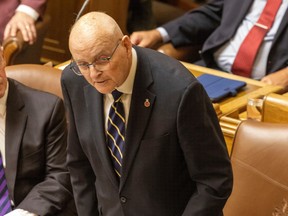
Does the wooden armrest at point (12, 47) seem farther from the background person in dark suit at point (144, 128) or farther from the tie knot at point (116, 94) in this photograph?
the tie knot at point (116, 94)

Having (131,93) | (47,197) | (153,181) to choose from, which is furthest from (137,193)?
(47,197)

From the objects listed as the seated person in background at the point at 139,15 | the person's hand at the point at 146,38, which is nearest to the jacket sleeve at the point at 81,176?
the person's hand at the point at 146,38

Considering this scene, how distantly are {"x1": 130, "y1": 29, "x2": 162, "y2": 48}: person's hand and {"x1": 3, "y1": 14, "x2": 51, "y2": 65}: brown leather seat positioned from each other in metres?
0.56

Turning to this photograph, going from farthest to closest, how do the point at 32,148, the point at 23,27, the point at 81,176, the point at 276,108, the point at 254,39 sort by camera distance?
the point at 23,27 → the point at 254,39 → the point at 276,108 → the point at 32,148 → the point at 81,176

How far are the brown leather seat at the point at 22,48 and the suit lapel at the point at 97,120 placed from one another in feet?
5.35

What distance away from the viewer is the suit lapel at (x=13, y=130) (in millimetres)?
2316

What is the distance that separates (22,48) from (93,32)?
1909 millimetres

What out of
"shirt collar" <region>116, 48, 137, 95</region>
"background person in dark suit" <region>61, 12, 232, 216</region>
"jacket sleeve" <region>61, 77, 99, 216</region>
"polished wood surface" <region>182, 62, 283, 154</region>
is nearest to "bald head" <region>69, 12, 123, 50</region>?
"background person in dark suit" <region>61, 12, 232, 216</region>

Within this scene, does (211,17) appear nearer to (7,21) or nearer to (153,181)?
(7,21)

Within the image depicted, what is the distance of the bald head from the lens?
157cm

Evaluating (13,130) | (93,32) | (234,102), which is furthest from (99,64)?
(234,102)

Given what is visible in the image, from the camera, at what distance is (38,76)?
2.58 m

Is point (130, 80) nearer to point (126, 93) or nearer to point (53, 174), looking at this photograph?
point (126, 93)

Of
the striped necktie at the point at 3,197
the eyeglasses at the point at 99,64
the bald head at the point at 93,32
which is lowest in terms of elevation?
the striped necktie at the point at 3,197
